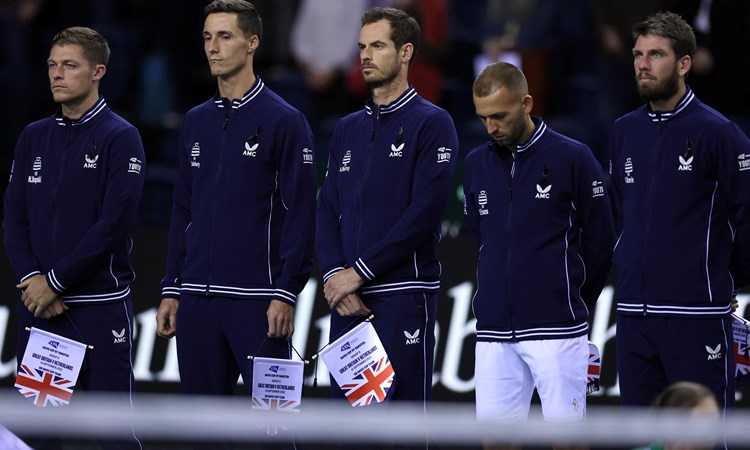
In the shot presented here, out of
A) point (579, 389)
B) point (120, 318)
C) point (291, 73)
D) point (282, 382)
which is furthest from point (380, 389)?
point (291, 73)

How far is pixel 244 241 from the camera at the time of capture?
7.01 meters

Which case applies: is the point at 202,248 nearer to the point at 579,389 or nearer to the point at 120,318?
the point at 120,318

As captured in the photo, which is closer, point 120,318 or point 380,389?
point 380,389

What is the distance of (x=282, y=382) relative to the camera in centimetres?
681

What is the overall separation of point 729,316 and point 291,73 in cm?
723

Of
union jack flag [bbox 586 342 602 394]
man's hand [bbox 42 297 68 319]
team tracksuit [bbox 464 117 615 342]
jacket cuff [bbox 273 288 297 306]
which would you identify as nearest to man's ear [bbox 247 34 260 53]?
jacket cuff [bbox 273 288 297 306]

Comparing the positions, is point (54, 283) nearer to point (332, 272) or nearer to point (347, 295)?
point (332, 272)

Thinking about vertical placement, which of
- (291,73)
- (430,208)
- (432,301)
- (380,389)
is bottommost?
(380,389)

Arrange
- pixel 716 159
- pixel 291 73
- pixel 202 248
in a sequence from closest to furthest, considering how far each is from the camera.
Result: pixel 716 159 < pixel 202 248 < pixel 291 73

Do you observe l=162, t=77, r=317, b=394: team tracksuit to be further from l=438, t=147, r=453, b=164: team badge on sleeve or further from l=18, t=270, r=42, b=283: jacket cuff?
l=18, t=270, r=42, b=283: jacket cuff

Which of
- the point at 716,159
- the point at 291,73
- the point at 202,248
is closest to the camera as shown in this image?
the point at 716,159

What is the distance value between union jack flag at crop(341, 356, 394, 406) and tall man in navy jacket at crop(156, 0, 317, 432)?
0.51m

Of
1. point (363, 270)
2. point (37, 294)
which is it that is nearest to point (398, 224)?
point (363, 270)

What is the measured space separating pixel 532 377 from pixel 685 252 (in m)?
0.98
